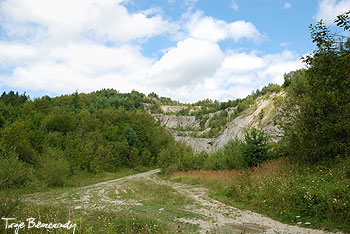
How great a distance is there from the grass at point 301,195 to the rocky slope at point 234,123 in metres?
8.27

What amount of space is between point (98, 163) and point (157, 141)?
23.5 m

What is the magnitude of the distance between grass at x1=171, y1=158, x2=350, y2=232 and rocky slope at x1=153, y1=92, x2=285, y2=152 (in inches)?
326

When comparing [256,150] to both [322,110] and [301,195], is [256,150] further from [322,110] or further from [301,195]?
[301,195]

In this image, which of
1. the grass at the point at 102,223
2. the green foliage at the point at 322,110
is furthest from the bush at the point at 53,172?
the green foliage at the point at 322,110

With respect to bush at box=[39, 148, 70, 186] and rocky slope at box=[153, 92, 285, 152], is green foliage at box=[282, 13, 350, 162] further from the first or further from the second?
bush at box=[39, 148, 70, 186]

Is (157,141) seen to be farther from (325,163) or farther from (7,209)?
(7,209)

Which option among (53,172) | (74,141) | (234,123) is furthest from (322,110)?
(234,123)

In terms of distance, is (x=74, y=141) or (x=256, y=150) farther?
(x=74, y=141)

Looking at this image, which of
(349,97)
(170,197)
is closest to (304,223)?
(349,97)

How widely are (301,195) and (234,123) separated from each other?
223ft

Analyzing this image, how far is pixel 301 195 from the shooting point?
8.95m

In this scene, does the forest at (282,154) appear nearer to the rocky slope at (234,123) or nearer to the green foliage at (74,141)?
the green foliage at (74,141)

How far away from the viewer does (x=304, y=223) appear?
7.62 metres

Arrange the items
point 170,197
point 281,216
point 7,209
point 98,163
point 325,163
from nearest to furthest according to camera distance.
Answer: point 7,209 < point 281,216 < point 325,163 < point 170,197 < point 98,163
